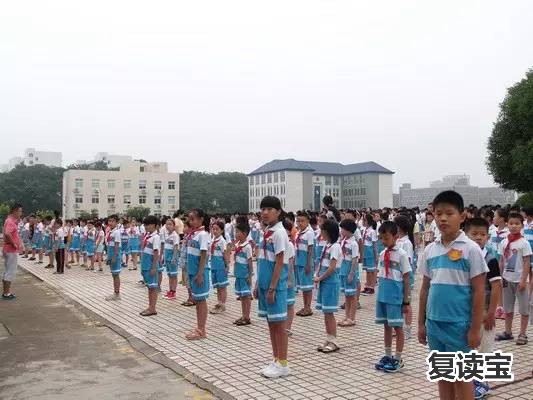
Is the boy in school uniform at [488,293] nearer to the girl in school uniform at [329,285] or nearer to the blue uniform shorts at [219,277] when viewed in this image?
the girl in school uniform at [329,285]

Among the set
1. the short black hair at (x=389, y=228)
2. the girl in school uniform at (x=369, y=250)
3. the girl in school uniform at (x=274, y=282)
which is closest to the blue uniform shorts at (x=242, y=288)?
the girl in school uniform at (x=274, y=282)

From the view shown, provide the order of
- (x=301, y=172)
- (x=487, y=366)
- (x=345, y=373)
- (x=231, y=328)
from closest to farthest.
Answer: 1. (x=487, y=366)
2. (x=345, y=373)
3. (x=231, y=328)
4. (x=301, y=172)

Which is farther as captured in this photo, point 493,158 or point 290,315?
point 493,158

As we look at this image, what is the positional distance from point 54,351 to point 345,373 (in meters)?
3.80

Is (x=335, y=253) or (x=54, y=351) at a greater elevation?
(x=335, y=253)

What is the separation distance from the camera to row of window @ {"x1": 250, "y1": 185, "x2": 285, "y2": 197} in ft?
300

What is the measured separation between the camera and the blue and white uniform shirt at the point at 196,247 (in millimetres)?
7180

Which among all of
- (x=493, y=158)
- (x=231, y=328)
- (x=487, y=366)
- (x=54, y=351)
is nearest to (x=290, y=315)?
(x=231, y=328)

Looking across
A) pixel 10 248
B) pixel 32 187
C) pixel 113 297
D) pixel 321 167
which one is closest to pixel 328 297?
pixel 113 297

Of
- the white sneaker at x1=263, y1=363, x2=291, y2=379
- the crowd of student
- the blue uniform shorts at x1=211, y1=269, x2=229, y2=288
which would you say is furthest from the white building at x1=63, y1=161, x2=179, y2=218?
the white sneaker at x1=263, y1=363, x2=291, y2=379

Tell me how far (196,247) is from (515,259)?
417 cm

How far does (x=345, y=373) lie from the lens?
17.9ft

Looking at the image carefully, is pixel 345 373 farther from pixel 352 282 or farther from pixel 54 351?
pixel 54 351

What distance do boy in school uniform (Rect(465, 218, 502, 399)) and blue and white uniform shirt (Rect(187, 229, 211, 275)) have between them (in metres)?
3.47
